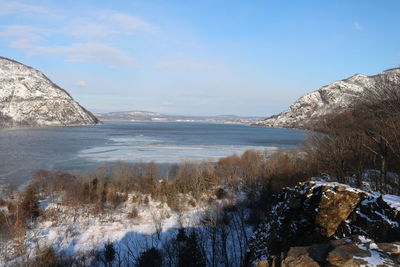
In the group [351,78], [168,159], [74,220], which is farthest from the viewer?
[351,78]

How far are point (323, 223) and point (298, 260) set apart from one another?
9.58 feet

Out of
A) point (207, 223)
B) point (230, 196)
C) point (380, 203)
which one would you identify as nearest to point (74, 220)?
point (207, 223)

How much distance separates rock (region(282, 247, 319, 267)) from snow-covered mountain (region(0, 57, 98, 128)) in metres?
128

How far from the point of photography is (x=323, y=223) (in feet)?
21.4

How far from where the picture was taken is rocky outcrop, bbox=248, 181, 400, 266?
4195mm

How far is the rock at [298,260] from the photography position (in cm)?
391

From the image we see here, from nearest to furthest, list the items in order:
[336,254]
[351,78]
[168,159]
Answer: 1. [336,254]
2. [168,159]
3. [351,78]

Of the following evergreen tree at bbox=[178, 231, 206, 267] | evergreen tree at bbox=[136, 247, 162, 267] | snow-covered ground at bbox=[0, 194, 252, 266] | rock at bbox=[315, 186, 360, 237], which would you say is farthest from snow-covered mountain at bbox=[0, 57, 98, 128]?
rock at bbox=[315, 186, 360, 237]

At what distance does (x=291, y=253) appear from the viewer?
4.12 m

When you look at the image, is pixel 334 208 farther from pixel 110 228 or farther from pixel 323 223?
pixel 110 228

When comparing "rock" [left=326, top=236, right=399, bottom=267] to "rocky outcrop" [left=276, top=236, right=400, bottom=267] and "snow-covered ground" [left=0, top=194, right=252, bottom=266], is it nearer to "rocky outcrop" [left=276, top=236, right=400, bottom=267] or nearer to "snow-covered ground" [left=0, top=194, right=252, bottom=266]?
"rocky outcrop" [left=276, top=236, right=400, bottom=267]

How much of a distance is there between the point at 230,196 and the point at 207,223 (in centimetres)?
837

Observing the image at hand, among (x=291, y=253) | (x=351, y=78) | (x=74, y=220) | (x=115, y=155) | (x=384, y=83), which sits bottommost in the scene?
(x=74, y=220)

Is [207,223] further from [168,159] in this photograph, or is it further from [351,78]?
[351,78]
